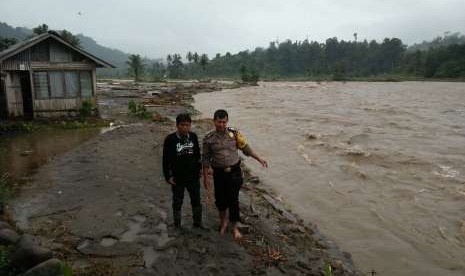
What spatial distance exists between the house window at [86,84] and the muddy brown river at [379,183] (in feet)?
24.9

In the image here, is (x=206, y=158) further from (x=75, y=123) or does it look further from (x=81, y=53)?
(x=81, y=53)

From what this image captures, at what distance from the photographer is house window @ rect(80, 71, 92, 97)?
18391 mm

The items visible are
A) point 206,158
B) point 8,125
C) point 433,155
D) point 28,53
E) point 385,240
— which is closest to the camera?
point 206,158

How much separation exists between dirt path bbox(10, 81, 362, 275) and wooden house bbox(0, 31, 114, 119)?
28.2 ft

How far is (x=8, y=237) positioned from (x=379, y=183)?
9054 mm

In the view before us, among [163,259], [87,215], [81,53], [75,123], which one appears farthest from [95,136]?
[163,259]

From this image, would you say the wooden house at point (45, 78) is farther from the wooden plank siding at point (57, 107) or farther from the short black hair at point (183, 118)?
the short black hair at point (183, 118)

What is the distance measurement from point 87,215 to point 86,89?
12876 mm

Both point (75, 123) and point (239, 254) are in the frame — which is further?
point (75, 123)

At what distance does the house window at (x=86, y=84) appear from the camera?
18.4 m

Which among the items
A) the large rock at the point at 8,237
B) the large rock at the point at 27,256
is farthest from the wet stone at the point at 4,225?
the large rock at the point at 27,256

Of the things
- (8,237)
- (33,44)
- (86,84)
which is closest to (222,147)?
(8,237)

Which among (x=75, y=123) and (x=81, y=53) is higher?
(x=81, y=53)

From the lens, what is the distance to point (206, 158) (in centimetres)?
572
